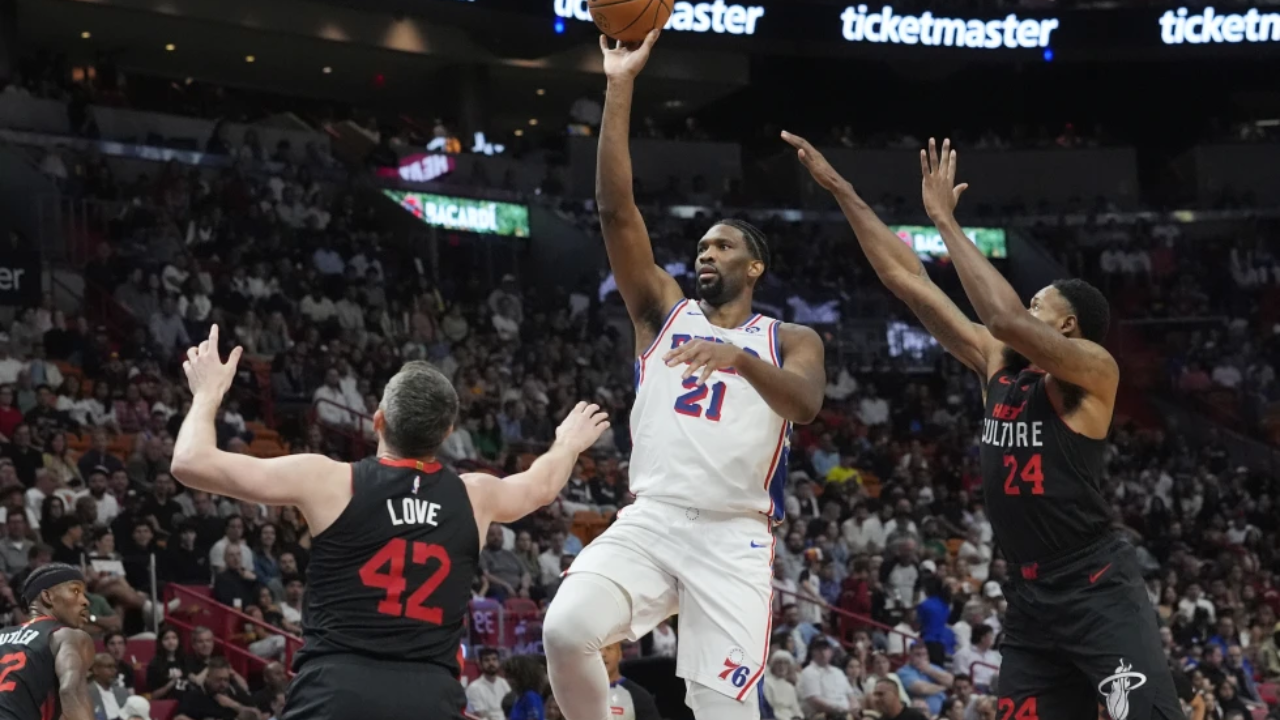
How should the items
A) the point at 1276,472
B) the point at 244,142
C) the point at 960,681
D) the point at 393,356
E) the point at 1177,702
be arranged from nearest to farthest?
the point at 1177,702 → the point at 960,681 → the point at 393,356 → the point at 244,142 → the point at 1276,472

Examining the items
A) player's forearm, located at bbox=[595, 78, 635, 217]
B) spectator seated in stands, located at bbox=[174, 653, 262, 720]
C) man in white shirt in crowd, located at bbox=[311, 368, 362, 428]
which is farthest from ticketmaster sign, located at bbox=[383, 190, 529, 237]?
player's forearm, located at bbox=[595, 78, 635, 217]

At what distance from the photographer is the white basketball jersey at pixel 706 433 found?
6.11m

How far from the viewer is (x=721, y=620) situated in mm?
5992

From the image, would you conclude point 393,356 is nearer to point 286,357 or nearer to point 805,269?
point 286,357

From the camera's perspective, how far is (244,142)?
2431cm

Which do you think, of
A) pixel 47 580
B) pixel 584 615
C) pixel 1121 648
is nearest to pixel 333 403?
pixel 47 580

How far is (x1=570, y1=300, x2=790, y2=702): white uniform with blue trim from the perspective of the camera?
5992 mm

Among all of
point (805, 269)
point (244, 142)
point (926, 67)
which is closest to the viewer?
point (244, 142)

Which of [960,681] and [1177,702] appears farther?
[960,681]

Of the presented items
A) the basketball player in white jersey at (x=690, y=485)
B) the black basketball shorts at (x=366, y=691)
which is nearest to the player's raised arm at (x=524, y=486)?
the black basketball shorts at (x=366, y=691)

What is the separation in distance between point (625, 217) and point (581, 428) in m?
1.03

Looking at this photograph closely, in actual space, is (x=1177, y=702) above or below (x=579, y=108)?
below

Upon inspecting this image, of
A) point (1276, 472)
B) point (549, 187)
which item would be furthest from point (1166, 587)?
point (549, 187)

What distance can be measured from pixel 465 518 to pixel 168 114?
69.5ft
